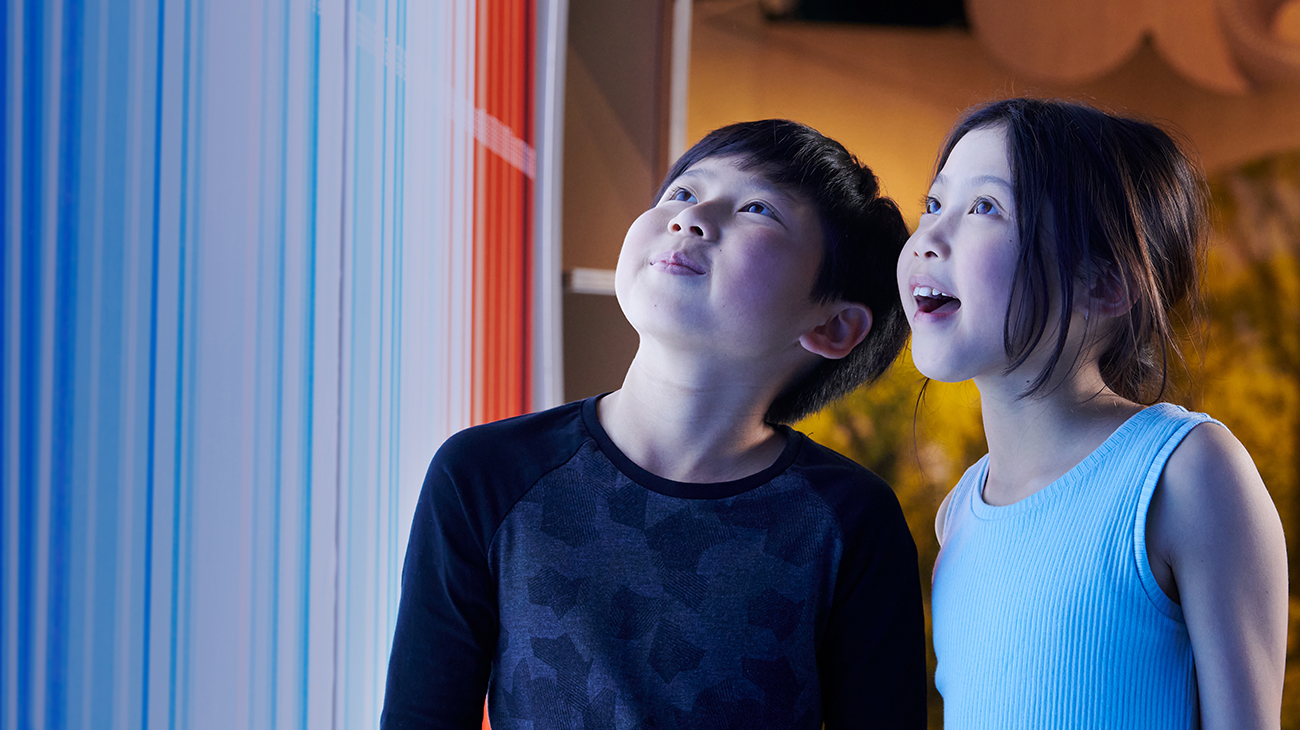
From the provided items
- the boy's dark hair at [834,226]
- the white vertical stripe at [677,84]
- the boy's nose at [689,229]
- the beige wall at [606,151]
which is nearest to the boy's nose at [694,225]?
the boy's nose at [689,229]

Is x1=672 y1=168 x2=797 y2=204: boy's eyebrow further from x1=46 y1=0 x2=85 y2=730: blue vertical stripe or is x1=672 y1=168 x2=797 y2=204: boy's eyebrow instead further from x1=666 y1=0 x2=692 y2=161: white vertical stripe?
x1=666 y1=0 x2=692 y2=161: white vertical stripe

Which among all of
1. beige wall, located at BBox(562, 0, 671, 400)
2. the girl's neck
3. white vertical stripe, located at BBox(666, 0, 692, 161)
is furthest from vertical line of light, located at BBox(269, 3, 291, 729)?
white vertical stripe, located at BBox(666, 0, 692, 161)

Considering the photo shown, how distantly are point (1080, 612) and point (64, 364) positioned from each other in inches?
32.6

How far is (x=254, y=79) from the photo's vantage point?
1.92 feet

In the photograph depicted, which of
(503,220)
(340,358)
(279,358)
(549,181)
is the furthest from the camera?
(549,181)

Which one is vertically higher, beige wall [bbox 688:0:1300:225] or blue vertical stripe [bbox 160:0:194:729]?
beige wall [bbox 688:0:1300:225]

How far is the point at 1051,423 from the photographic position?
0.90 m

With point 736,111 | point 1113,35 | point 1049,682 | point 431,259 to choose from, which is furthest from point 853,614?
point 1113,35

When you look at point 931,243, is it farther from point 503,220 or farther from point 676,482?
point 503,220

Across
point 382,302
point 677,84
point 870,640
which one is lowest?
point 870,640

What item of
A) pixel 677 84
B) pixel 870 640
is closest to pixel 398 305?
pixel 870 640

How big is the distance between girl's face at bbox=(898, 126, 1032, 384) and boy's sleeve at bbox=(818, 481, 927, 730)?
0.18 meters

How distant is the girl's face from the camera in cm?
84

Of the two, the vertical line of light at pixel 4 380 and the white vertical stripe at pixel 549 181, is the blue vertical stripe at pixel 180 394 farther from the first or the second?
the white vertical stripe at pixel 549 181
